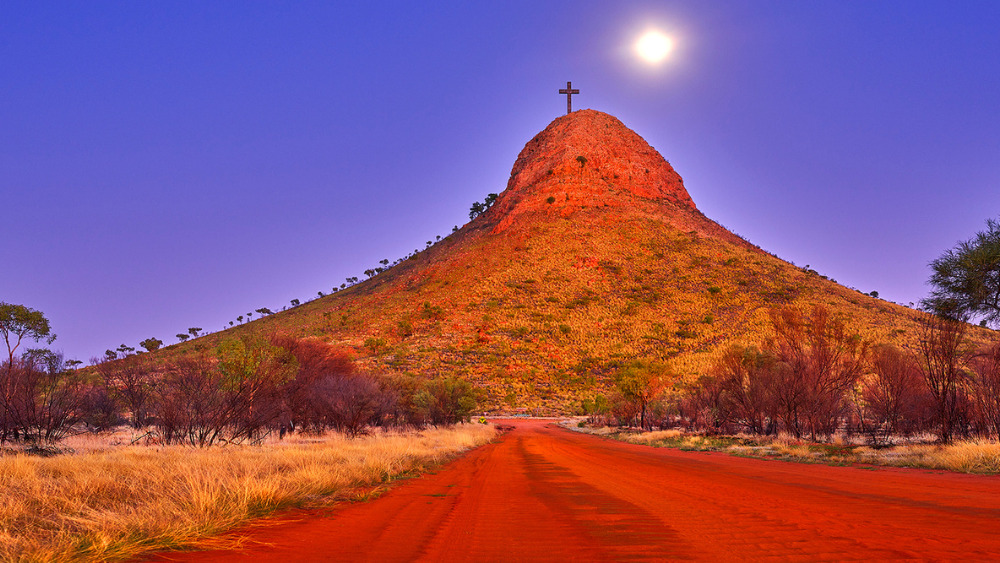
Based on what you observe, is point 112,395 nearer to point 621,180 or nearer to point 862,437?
point 862,437

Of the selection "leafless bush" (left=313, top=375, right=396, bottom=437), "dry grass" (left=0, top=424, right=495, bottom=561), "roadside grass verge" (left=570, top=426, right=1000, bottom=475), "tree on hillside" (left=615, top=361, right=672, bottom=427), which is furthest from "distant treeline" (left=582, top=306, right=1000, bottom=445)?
"leafless bush" (left=313, top=375, right=396, bottom=437)

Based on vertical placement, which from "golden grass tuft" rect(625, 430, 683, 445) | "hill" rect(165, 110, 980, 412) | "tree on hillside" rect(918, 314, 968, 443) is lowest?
"golden grass tuft" rect(625, 430, 683, 445)

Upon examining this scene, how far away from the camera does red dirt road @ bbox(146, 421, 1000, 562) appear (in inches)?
188

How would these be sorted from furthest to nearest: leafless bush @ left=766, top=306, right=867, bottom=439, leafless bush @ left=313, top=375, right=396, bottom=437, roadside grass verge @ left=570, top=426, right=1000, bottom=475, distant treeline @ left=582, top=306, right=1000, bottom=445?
1. leafless bush @ left=313, top=375, right=396, bottom=437
2. leafless bush @ left=766, top=306, right=867, bottom=439
3. distant treeline @ left=582, top=306, right=1000, bottom=445
4. roadside grass verge @ left=570, top=426, right=1000, bottom=475

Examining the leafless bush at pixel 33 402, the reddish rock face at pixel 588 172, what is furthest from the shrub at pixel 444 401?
the reddish rock face at pixel 588 172

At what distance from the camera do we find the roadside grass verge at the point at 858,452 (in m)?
11.6

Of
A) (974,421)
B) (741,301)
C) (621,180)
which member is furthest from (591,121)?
(974,421)

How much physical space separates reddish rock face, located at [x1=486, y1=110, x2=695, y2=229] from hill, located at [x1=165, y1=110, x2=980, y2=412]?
13.1 inches

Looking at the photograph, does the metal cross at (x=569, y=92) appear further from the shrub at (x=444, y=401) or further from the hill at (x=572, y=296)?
the shrub at (x=444, y=401)

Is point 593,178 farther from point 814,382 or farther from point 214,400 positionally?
point 214,400

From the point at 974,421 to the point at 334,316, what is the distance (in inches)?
2664

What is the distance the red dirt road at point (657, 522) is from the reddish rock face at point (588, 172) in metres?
78.3

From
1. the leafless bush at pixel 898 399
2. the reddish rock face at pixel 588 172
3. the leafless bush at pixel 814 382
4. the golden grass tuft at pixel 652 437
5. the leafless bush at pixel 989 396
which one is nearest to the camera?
the leafless bush at pixel 989 396

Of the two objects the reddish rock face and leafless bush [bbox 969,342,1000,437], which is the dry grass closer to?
leafless bush [bbox 969,342,1000,437]
